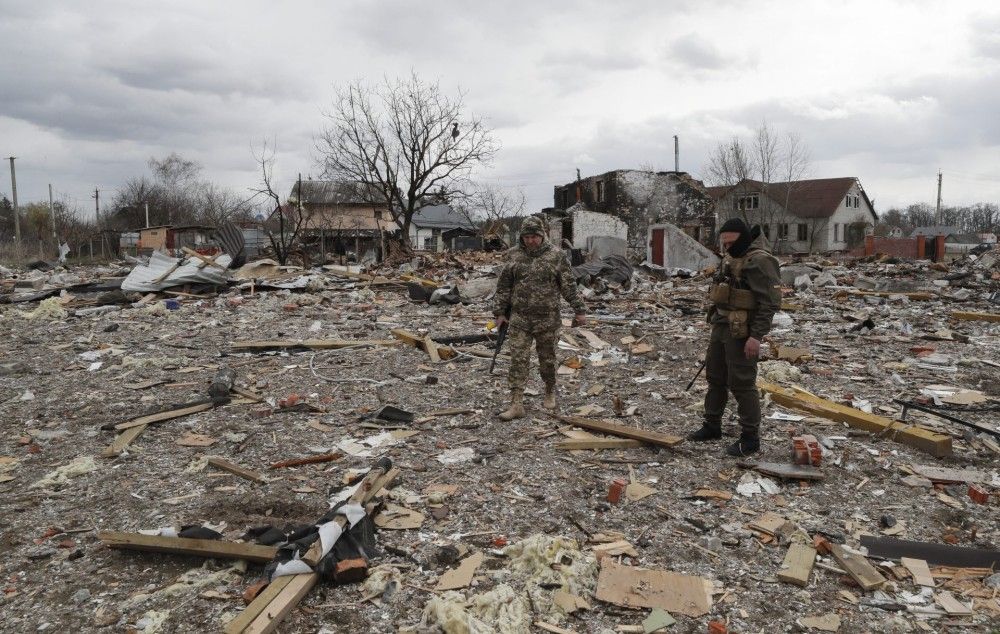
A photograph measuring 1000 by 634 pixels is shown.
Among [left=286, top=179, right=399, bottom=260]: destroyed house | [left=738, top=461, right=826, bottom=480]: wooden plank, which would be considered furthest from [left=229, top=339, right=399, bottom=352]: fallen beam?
[left=286, top=179, right=399, bottom=260]: destroyed house

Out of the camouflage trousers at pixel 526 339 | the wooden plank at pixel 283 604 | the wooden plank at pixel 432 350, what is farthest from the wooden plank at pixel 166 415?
the wooden plank at pixel 283 604

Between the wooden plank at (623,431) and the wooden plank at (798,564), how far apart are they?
1.50 meters

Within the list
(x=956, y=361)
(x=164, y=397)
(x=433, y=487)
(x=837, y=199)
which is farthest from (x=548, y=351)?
(x=837, y=199)

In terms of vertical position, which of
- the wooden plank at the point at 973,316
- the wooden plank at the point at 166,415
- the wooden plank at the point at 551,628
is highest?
the wooden plank at the point at 973,316

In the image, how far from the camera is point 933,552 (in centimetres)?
339

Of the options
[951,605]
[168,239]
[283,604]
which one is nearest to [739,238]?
[951,605]

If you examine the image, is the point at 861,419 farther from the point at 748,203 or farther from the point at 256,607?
the point at 748,203

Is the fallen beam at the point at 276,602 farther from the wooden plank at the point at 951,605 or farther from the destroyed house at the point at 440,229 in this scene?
the destroyed house at the point at 440,229

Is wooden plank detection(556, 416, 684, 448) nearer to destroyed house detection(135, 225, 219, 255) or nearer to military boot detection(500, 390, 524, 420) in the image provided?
military boot detection(500, 390, 524, 420)

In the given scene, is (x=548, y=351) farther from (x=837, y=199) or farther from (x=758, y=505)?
(x=837, y=199)

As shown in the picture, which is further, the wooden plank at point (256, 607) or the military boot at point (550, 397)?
the military boot at point (550, 397)

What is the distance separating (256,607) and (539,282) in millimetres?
3641

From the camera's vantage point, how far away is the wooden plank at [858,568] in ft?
10.2

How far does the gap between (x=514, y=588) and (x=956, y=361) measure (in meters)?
7.40
